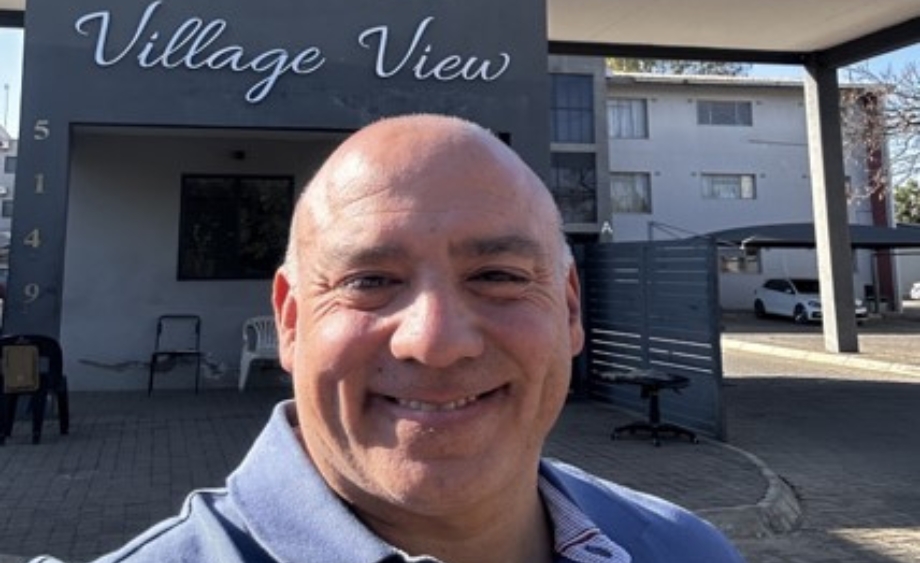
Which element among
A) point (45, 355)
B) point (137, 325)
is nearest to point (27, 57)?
point (45, 355)

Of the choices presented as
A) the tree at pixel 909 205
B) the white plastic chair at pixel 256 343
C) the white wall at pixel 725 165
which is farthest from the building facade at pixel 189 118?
the tree at pixel 909 205

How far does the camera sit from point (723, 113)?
30922 millimetres

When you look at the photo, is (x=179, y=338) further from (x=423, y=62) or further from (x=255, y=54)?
(x=423, y=62)

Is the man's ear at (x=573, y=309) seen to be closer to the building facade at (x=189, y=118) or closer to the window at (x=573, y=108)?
the building facade at (x=189, y=118)

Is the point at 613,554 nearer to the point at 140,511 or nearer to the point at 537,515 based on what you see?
the point at 537,515

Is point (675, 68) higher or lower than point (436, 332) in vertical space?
higher

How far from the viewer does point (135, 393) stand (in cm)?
1087

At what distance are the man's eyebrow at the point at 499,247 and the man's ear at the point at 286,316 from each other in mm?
A: 320

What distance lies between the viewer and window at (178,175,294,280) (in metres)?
11.5

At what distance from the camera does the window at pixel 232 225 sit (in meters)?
11.5

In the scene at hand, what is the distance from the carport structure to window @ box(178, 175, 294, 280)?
3538 millimetres

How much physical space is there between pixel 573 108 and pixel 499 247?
84.8 ft

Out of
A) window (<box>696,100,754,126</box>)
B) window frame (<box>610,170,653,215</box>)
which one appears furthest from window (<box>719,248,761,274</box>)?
window (<box>696,100,754,126</box>)


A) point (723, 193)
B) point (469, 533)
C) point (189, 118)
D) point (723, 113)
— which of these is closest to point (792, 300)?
point (723, 193)
